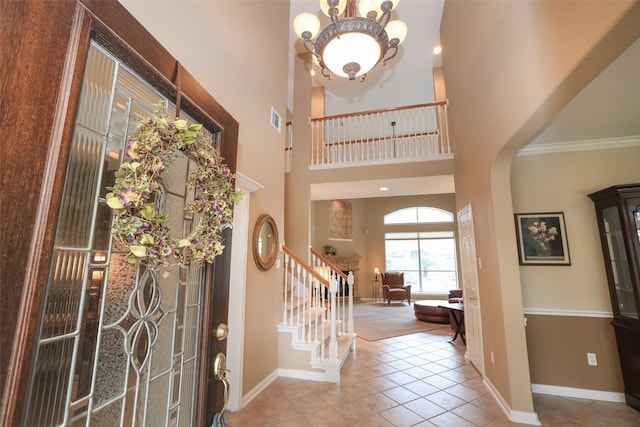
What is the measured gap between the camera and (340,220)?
1034 centimetres

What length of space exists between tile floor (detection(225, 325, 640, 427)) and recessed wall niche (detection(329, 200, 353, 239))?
6.33 m

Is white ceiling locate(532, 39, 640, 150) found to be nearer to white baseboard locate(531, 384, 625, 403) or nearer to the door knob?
white baseboard locate(531, 384, 625, 403)

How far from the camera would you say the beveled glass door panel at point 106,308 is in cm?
76

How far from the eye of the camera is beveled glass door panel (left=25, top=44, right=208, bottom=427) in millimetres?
758

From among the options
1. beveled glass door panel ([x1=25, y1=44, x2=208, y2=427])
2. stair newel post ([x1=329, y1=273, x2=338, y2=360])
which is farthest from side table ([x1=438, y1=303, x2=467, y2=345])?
beveled glass door panel ([x1=25, y1=44, x2=208, y2=427])

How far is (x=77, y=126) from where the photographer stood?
812 mm

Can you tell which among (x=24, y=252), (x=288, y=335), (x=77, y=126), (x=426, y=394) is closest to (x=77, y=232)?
(x=24, y=252)

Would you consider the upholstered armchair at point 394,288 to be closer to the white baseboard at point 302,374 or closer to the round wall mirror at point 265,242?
the white baseboard at point 302,374

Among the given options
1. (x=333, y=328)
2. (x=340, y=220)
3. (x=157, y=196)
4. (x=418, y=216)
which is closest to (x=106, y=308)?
(x=157, y=196)

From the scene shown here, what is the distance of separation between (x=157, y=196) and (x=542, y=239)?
3.79 metres

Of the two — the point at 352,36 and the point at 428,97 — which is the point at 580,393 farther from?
the point at 428,97

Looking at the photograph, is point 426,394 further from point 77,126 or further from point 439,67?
point 439,67

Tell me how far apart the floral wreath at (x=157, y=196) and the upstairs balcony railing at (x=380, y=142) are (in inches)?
178

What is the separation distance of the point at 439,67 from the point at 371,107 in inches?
82.9
